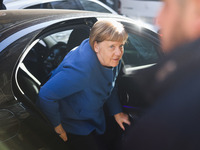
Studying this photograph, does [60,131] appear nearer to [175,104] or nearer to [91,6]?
[175,104]

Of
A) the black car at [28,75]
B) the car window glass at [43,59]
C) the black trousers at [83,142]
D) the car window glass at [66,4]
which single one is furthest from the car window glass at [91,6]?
the black trousers at [83,142]

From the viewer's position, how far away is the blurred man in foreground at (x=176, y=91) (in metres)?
0.67

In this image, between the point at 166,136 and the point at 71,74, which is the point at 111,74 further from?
the point at 166,136

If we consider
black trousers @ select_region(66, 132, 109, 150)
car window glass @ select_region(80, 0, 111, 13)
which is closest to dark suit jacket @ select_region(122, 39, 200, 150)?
black trousers @ select_region(66, 132, 109, 150)

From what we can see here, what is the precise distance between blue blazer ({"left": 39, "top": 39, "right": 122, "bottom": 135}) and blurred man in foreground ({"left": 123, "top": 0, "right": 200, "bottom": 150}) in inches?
32.7

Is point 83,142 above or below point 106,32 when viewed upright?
below

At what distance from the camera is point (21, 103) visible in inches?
54.8

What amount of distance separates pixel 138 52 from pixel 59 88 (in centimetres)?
168

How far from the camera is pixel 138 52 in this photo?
3.02m

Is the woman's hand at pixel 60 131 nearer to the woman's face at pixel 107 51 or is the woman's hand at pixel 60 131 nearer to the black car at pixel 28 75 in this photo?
the black car at pixel 28 75

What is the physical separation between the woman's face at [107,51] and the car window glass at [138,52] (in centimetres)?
96

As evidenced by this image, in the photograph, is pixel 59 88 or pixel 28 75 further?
pixel 28 75

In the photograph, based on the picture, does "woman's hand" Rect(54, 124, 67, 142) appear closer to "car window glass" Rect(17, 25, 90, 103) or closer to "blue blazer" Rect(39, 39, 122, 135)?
"blue blazer" Rect(39, 39, 122, 135)

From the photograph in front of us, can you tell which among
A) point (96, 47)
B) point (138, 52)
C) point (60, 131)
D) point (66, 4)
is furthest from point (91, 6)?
point (60, 131)
